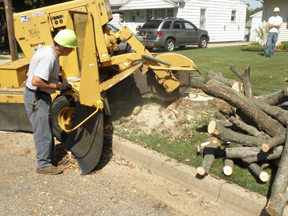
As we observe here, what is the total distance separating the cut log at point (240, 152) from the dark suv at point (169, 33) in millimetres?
12341

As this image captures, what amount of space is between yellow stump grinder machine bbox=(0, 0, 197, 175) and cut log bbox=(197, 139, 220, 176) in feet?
5.20

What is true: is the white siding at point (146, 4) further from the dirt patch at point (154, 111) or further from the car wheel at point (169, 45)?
the dirt patch at point (154, 111)

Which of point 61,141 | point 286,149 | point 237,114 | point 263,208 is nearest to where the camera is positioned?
point 263,208

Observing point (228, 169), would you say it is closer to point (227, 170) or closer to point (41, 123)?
point (227, 170)

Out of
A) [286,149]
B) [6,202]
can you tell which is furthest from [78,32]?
[286,149]

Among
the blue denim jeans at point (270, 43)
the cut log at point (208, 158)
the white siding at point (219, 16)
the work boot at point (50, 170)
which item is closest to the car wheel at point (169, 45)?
the white siding at point (219, 16)

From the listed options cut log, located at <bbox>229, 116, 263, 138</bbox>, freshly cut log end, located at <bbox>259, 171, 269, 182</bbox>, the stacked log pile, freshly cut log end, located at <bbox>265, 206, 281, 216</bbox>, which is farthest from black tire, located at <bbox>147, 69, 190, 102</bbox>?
freshly cut log end, located at <bbox>265, 206, 281, 216</bbox>

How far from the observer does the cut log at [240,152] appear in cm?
359

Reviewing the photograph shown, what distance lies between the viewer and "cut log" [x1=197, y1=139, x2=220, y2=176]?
3564 mm

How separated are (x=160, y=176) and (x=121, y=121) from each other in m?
1.82

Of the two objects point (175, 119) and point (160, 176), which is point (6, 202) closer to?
point (160, 176)

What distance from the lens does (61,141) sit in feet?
17.3

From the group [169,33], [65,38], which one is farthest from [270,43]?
[65,38]

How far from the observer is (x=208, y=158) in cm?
386
